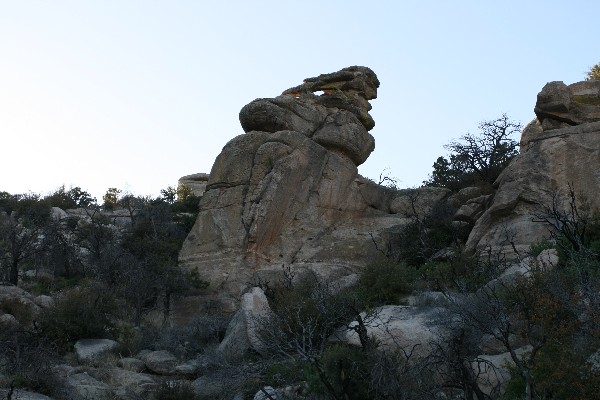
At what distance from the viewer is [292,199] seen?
30.8 m

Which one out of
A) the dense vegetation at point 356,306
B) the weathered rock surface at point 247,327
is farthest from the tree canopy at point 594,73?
the weathered rock surface at point 247,327

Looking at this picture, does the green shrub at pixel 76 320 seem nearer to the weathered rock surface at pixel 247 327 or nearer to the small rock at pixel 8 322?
the small rock at pixel 8 322

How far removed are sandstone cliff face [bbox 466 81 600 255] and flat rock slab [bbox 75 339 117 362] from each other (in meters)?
10.9

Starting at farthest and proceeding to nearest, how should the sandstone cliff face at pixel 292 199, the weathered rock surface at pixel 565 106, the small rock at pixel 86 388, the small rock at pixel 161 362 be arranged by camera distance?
the sandstone cliff face at pixel 292 199 < the weathered rock surface at pixel 565 106 < the small rock at pixel 161 362 < the small rock at pixel 86 388

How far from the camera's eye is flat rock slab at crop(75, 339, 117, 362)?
21619 millimetres

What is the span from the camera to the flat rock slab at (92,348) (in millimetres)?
21619

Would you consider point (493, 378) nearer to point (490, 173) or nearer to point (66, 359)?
point (66, 359)

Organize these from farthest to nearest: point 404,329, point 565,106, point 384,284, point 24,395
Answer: point 565,106 < point 384,284 < point 404,329 < point 24,395

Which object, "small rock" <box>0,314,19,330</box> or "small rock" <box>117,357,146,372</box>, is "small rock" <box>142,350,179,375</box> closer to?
"small rock" <box>117,357,146,372</box>

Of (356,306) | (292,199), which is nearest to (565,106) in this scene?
(292,199)

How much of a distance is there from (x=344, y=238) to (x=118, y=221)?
14.1 m

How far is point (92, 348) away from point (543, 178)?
46.3 feet

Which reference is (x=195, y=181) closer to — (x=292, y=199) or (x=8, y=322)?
(x=292, y=199)

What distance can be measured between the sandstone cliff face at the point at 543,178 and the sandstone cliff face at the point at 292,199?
443 cm
